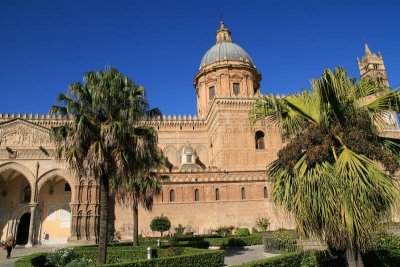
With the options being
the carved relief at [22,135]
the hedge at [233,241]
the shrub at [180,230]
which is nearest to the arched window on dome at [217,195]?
the shrub at [180,230]

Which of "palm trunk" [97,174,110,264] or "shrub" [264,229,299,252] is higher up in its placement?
"palm trunk" [97,174,110,264]

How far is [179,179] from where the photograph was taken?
27625mm

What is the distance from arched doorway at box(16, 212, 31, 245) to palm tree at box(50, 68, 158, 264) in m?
16.5

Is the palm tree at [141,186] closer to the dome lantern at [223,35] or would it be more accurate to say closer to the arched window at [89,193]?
the arched window at [89,193]

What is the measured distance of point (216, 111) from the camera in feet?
108

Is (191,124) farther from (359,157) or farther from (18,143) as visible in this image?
(359,157)

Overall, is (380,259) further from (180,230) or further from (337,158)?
(180,230)

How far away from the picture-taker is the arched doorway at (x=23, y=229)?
1002 inches

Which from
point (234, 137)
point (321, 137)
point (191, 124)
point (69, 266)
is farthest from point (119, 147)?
point (191, 124)

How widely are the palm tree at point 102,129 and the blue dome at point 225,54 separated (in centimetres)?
2694

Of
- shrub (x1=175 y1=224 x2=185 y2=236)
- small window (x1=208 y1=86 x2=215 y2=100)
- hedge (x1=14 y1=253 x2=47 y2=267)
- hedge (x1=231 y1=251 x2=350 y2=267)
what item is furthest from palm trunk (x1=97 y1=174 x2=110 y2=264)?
small window (x1=208 y1=86 x2=215 y2=100)

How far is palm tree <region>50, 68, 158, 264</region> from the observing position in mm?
11484

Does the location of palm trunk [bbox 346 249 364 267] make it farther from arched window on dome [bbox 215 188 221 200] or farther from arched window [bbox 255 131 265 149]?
arched window [bbox 255 131 265 149]

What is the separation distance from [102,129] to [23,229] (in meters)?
18.6
